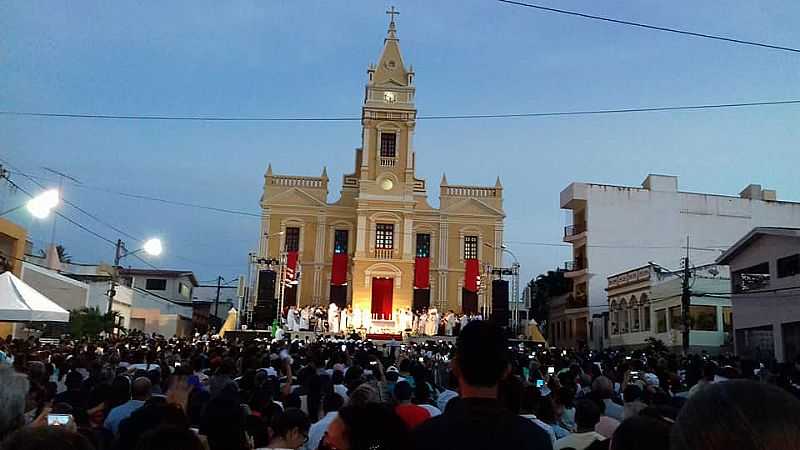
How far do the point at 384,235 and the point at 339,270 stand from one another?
11.8 ft

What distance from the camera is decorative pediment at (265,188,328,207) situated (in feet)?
147

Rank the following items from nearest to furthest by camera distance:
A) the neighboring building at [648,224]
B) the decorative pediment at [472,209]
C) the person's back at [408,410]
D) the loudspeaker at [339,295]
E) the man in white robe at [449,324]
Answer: the person's back at [408,410] → the man in white robe at [449,324] → the neighboring building at [648,224] → the loudspeaker at [339,295] → the decorative pediment at [472,209]

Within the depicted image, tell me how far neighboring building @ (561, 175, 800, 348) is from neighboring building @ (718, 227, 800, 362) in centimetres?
1310

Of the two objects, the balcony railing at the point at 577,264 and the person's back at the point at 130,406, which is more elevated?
the balcony railing at the point at 577,264

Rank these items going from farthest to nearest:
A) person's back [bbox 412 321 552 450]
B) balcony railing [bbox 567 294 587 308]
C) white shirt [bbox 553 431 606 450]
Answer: balcony railing [bbox 567 294 587 308], white shirt [bbox 553 431 606 450], person's back [bbox 412 321 552 450]

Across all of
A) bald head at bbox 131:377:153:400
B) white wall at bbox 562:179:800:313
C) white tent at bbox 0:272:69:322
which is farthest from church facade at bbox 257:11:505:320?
bald head at bbox 131:377:153:400

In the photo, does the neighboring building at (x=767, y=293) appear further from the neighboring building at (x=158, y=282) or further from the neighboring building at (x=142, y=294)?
the neighboring building at (x=158, y=282)

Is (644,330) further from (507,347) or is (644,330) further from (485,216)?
(507,347)

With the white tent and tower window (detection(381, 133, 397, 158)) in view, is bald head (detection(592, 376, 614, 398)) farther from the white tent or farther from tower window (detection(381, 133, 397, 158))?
tower window (detection(381, 133, 397, 158))

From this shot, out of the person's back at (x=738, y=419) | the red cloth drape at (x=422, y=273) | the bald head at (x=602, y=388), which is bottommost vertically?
the bald head at (x=602, y=388)

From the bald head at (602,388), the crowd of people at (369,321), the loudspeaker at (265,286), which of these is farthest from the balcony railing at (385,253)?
the bald head at (602,388)

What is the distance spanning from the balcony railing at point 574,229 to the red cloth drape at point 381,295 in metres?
11.5

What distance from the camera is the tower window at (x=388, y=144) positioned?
4584 cm

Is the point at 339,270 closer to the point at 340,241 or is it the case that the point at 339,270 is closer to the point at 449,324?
the point at 340,241
